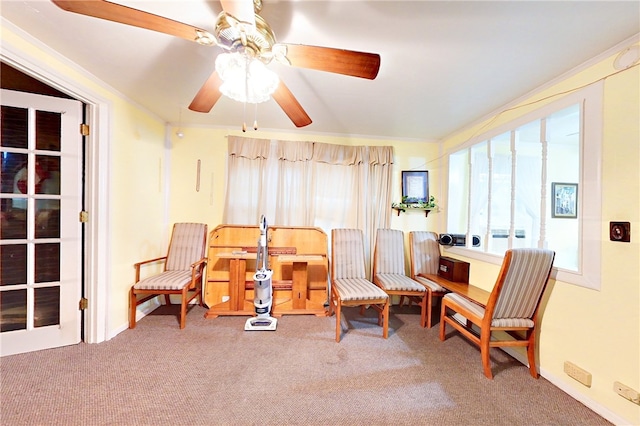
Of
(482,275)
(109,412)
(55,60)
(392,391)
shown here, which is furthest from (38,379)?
(482,275)

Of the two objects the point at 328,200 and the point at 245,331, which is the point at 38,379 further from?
the point at 328,200

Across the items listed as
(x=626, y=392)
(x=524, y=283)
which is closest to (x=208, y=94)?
(x=524, y=283)

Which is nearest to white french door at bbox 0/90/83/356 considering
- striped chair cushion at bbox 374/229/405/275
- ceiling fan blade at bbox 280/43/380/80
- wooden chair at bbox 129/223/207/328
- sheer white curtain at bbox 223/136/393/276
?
wooden chair at bbox 129/223/207/328

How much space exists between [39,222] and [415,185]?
12.9 ft

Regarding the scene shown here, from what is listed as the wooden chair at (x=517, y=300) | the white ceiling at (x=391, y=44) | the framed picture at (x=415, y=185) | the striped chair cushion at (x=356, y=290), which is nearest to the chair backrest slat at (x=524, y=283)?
the wooden chair at (x=517, y=300)

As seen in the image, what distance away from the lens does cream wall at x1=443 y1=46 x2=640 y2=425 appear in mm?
1354

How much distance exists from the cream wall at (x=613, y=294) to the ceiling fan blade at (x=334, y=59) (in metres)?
1.62

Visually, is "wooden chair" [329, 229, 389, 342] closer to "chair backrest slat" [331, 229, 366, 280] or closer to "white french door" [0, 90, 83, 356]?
"chair backrest slat" [331, 229, 366, 280]

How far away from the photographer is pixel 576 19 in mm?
1253

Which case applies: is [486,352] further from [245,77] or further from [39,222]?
[39,222]

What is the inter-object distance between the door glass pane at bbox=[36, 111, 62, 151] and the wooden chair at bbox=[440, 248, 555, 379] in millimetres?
3703

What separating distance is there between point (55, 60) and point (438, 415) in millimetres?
3609

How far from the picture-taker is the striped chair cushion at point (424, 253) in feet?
9.53

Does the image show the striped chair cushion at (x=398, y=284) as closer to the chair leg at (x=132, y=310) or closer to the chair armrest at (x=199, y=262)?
the chair armrest at (x=199, y=262)
